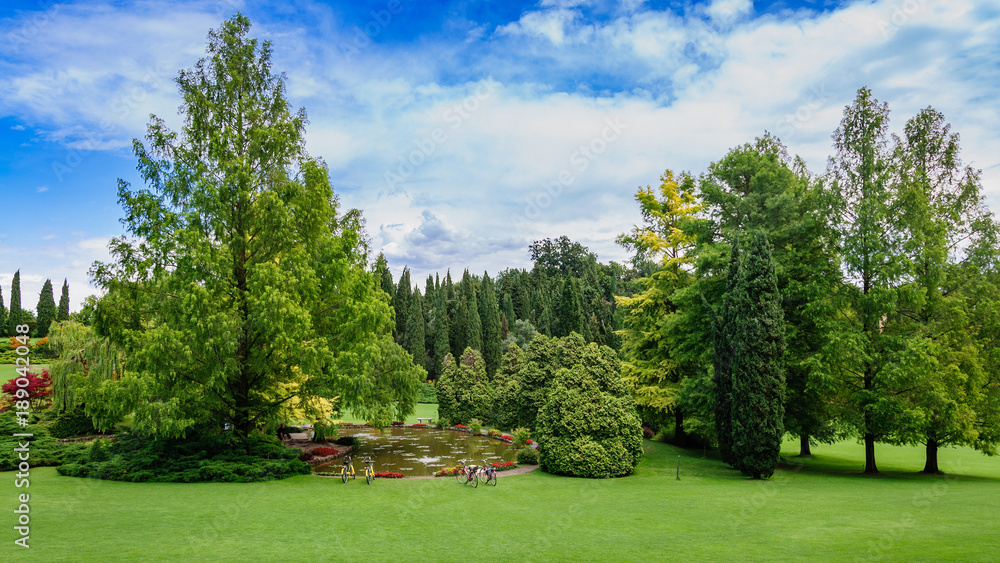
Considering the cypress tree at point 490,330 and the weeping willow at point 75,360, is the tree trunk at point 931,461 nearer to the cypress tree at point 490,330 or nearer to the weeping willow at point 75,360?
the weeping willow at point 75,360

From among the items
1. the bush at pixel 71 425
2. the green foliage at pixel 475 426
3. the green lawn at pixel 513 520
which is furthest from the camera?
the green foliage at pixel 475 426

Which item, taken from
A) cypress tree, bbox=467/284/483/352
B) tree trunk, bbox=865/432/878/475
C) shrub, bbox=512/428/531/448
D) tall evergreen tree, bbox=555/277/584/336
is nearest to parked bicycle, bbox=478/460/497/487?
shrub, bbox=512/428/531/448

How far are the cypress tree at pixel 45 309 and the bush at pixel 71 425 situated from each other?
3200 centimetres

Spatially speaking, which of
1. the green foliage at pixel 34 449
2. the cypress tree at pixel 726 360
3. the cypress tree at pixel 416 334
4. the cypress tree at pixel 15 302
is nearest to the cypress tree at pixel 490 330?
the cypress tree at pixel 416 334

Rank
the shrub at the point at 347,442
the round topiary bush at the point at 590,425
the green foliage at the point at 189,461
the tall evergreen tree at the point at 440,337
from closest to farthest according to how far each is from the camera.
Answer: the green foliage at the point at 189,461
the round topiary bush at the point at 590,425
the shrub at the point at 347,442
the tall evergreen tree at the point at 440,337

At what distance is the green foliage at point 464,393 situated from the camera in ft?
104

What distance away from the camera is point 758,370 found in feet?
53.4

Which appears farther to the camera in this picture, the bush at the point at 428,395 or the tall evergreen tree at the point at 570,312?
the bush at the point at 428,395

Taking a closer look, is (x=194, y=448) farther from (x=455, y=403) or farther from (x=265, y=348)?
(x=455, y=403)

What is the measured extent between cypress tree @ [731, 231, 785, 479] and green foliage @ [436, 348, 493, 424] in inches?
687

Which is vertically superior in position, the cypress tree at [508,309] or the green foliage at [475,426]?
the cypress tree at [508,309]

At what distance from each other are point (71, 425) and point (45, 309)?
35380 mm

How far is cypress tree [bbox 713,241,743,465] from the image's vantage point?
17.9 meters

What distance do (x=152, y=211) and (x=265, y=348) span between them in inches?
199
